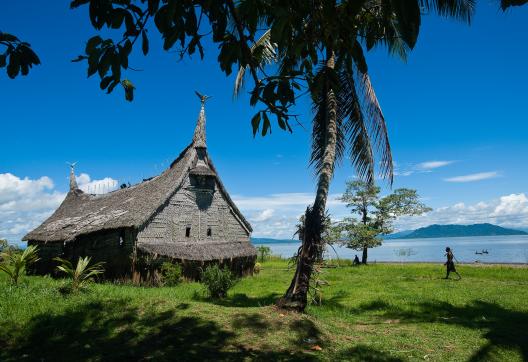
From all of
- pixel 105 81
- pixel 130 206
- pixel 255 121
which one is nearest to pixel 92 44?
pixel 105 81

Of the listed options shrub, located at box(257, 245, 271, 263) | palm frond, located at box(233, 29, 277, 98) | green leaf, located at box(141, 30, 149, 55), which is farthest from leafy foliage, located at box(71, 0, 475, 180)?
shrub, located at box(257, 245, 271, 263)

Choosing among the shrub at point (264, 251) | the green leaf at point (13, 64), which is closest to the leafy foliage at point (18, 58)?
the green leaf at point (13, 64)

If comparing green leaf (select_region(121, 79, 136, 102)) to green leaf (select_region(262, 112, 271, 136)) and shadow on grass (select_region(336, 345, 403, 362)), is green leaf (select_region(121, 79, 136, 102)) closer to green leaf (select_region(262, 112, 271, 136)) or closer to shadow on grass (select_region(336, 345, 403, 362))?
green leaf (select_region(262, 112, 271, 136))

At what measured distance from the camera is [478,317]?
33.9 feet

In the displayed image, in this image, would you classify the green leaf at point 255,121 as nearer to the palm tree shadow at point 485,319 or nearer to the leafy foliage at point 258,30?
the leafy foliage at point 258,30

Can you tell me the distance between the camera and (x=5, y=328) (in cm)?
759

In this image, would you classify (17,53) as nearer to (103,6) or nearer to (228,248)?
(103,6)

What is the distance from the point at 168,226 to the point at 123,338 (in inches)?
596

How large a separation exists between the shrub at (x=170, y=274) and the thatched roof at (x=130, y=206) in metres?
2.45

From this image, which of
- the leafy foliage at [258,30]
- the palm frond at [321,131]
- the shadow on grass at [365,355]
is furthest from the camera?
the palm frond at [321,131]

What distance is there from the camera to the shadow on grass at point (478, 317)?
24.4 feet

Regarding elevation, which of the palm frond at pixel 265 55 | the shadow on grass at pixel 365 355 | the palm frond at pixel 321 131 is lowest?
the shadow on grass at pixel 365 355

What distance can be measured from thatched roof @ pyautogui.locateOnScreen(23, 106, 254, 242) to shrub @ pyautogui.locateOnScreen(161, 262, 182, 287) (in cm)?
245

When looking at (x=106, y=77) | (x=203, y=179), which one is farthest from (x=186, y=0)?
(x=203, y=179)
